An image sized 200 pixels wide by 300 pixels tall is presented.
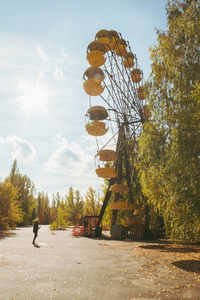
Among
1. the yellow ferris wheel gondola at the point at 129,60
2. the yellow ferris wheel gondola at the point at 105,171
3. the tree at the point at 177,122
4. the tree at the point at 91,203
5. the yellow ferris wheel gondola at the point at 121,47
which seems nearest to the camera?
the tree at the point at 177,122

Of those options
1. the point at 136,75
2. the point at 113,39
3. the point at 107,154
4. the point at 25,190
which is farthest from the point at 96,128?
the point at 25,190

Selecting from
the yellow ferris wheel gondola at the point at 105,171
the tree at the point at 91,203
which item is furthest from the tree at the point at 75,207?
the yellow ferris wheel gondola at the point at 105,171

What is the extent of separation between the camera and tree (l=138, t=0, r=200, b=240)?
Answer: 8500mm

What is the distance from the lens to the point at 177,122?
9.18 m

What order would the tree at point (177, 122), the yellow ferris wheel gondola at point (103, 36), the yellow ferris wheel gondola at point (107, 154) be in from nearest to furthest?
1. the tree at point (177, 122)
2. the yellow ferris wheel gondola at point (107, 154)
3. the yellow ferris wheel gondola at point (103, 36)

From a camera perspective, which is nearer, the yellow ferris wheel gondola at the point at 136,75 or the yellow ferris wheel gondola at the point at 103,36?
the yellow ferris wheel gondola at the point at 103,36

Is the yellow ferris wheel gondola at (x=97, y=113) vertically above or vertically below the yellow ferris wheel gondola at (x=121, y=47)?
below

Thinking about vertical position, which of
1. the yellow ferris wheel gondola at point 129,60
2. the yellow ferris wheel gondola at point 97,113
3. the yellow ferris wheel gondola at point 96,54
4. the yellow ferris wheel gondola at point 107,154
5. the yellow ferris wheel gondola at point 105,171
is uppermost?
the yellow ferris wheel gondola at point 129,60

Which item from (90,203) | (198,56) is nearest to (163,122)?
(198,56)

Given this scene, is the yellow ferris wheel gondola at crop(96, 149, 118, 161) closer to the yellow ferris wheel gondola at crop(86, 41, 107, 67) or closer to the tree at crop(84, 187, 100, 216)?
the yellow ferris wheel gondola at crop(86, 41, 107, 67)

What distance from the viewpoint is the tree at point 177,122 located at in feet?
27.9

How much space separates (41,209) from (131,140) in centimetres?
4897

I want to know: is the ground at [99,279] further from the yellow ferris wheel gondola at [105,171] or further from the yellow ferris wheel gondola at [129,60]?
the yellow ferris wheel gondola at [129,60]

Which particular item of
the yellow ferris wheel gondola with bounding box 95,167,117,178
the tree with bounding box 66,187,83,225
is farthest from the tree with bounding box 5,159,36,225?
the yellow ferris wheel gondola with bounding box 95,167,117,178
